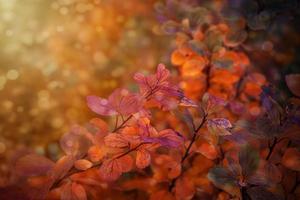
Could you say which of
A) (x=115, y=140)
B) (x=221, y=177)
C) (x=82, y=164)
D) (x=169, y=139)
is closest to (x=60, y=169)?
(x=82, y=164)

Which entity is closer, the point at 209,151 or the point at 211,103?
the point at 211,103

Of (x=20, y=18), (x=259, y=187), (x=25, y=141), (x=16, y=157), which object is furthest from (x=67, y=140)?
(x=20, y=18)

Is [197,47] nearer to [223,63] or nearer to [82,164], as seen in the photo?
[223,63]

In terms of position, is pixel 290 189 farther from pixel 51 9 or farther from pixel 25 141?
pixel 51 9

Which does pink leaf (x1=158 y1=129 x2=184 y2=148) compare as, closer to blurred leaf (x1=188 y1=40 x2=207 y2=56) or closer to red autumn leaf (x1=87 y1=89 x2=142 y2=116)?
red autumn leaf (x1=87 y1=89 x2=142 y2=116)

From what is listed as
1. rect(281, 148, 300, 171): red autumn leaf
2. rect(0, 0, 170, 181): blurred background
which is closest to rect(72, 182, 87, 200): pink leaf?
rect(281, 148, 300, 171): red autumn leaf
